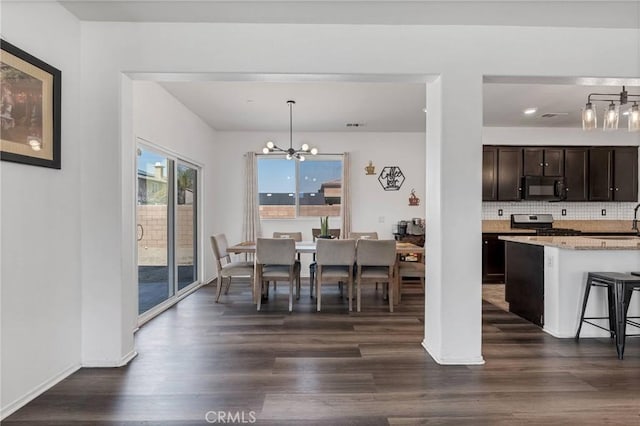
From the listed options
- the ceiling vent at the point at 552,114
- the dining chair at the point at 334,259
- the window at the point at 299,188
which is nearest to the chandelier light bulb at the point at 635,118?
the ceiling vent at the point at 552,114

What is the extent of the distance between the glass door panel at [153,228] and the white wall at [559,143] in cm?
509

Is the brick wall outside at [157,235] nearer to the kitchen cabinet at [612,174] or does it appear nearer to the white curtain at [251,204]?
the white curtain at [251,204]

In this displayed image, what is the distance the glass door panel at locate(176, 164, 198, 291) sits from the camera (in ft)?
15.8

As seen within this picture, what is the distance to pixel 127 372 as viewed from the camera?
2592 mm

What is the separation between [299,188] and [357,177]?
1.09 m

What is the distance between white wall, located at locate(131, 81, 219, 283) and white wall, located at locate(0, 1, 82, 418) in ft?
3.36

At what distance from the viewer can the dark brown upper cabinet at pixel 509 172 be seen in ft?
19.4

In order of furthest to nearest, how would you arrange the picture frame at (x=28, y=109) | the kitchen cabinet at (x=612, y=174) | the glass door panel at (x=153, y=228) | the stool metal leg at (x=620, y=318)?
the kitchen cabinet at (x=612, y=174) < the glass door panel at (x=153, y=228) < the stool metal leg at (x=620, y=318) < the picture frame at (x=28, y=109)

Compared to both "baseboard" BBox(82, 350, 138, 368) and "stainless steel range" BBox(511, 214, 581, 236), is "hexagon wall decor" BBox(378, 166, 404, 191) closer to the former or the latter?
"stainless steel range" BBox(511, 214, 581, 236)

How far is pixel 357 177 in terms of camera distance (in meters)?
6.41

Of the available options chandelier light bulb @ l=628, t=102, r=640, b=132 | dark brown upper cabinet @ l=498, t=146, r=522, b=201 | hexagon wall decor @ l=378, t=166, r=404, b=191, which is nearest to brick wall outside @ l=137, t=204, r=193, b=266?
hexagon wall decor @ l=378, t=166, r=404, b=191

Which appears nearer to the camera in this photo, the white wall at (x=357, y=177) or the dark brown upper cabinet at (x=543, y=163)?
the dark brown upper cabinet at (x=543, y=163)

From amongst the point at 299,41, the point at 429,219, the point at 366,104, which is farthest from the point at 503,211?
the point at 299,41

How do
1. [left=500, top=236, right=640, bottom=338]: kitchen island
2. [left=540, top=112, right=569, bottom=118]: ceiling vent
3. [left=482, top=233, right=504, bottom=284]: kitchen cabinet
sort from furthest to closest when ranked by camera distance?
[left=482, top=233, right=504, bottom=284]: kitchen cabinet < [left=540, top=112, right=569, bottom=118]: ceiling vent < [left=500, top=236, right=640, bottom=338]: kitchen island
